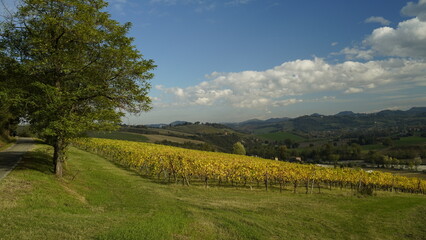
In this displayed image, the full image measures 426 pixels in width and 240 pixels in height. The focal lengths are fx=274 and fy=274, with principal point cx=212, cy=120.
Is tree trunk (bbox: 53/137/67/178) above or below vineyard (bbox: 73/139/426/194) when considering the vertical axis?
above

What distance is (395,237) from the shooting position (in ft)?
53.3

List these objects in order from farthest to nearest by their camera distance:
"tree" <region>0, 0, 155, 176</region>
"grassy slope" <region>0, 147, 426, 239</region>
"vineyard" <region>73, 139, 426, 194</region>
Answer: "vineyard" <region>73, 139, 426, 194</region> < "tree" <region>0, 0, 155, 176</region> < "grassy slope" <region>0, 147, 426, 239</region>

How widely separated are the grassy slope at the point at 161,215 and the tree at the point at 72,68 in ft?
11.4

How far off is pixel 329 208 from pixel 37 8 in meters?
25.2

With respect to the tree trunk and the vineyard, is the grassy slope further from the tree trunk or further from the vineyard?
the vineyard

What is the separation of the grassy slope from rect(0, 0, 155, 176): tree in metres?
3.49

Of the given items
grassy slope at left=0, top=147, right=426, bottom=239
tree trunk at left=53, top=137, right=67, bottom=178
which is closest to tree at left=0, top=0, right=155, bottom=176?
tree trunk at left=53, top=137, right=67, bottom=178

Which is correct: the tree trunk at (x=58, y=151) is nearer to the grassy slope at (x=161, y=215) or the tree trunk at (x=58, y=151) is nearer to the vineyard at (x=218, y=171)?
the grassy slope at (x=161, y=215)

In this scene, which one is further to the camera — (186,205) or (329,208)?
(329,208)

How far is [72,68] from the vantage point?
Answer: 59.1 ft

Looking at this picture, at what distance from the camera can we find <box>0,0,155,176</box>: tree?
17.5m

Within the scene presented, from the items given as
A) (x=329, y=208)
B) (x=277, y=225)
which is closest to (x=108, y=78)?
(x=277, y=225)

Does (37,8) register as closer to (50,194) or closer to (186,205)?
(50,194)

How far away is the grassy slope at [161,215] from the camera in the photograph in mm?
10945
